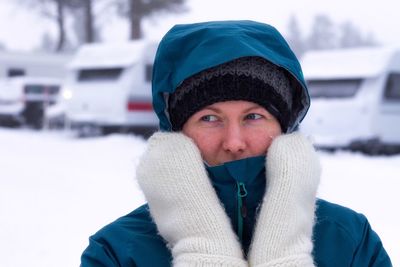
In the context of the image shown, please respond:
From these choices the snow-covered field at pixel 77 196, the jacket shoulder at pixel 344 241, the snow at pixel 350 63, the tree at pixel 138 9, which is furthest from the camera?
the tree at pixel 138 9

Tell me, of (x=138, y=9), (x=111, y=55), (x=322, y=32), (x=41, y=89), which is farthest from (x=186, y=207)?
(x=322, y=32)

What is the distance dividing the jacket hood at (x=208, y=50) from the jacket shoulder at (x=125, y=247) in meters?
0.32

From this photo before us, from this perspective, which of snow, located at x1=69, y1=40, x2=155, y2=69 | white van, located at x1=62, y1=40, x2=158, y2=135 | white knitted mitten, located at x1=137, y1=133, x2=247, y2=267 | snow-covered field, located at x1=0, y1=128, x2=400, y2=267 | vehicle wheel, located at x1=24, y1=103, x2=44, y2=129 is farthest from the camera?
vehicle wheel, located at x1=24, y1=103, x2=44, y2=129

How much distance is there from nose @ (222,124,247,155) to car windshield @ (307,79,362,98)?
1228 cm

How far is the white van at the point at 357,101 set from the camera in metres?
13.5

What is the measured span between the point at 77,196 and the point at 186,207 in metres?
6.28

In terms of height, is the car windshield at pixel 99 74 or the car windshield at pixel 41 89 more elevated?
the car windshield at pixel 99 74

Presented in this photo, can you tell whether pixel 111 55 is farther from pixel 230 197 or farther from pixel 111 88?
pixel 230 197

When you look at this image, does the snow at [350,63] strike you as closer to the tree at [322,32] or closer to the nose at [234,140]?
the nose at [234,140]

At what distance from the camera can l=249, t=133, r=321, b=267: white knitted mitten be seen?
5.93 ft

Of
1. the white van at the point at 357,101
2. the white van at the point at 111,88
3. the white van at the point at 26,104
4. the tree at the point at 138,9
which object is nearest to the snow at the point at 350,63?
the white van at the point at 357,101

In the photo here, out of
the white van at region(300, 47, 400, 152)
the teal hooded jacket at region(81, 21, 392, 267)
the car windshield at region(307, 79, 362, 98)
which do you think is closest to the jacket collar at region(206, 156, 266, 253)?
the teal hooded jacket at region(81, 21, 392, 267)

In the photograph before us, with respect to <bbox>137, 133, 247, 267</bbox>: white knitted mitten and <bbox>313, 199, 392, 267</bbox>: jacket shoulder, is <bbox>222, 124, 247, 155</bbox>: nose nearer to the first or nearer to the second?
<bbox>137, 133, 247, 267</bbox>: white knitted mitten

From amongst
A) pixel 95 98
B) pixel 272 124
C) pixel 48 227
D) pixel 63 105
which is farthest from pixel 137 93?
pixel 272 124
